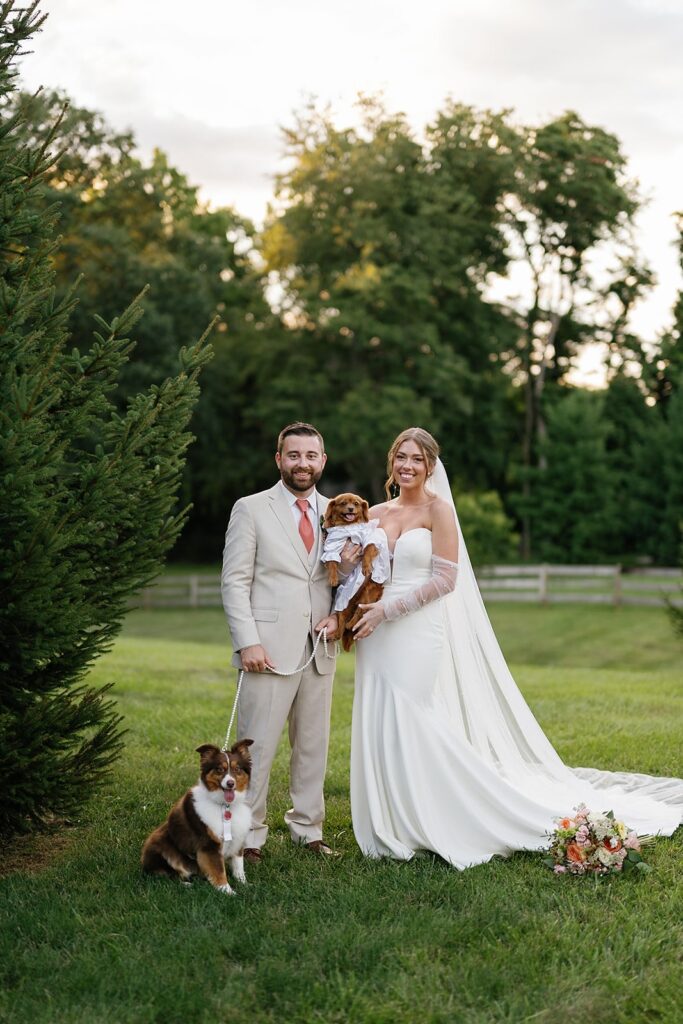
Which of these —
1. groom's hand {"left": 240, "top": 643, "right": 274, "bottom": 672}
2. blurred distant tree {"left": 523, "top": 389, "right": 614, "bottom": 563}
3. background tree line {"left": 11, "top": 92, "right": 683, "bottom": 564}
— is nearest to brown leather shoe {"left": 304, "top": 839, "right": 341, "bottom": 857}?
groom's hand {"left": 240, "top": 643, "right": 274, "bottom": 672}

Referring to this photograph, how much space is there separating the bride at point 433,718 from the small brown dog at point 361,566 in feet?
0.21

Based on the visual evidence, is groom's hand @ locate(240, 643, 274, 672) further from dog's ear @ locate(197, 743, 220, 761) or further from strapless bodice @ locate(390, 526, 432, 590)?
strapless bodice @ locate(390, 526, 432, 590)

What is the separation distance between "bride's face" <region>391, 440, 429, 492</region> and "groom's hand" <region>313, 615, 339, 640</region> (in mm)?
923

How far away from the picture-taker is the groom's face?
570 cm

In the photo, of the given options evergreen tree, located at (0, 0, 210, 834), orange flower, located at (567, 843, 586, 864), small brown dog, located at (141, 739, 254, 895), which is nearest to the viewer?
evergreen tree, located at (0, 0, 210, 834)

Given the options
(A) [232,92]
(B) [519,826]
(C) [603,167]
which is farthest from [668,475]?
(B) [519,826]

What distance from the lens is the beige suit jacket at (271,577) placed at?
18.7ft

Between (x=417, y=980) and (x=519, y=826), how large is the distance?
192 centimetres

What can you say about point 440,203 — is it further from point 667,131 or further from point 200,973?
point 200,973

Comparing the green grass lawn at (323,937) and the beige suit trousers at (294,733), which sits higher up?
the beige suit trousers at (294,733)

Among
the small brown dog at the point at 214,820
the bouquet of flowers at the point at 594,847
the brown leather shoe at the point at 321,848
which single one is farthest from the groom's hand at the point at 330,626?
the bouquet of flowers at the point at 594,847

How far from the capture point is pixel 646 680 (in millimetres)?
13414

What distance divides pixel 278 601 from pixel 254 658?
1.13 feet

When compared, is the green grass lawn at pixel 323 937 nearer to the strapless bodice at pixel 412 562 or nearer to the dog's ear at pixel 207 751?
the dog's ear at pixel 207 751
